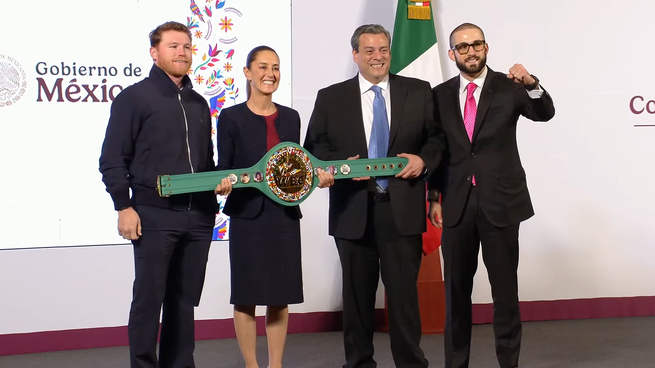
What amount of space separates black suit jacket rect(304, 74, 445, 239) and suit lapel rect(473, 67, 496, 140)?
0.55 ft

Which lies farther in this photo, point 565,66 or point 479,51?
point 565,66

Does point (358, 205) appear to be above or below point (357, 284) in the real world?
above

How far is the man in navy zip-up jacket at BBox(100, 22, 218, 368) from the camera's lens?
2.74 meters

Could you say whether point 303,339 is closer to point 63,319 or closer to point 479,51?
point 63,319

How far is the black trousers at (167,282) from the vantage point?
2766mm

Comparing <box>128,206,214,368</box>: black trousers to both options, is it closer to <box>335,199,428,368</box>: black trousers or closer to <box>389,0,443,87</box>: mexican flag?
<box>335,199,428,368</box>: black trousers

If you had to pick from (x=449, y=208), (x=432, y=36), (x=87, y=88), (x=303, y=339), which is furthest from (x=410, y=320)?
(x=87, y=88)

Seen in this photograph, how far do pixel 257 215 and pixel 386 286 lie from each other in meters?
0.63

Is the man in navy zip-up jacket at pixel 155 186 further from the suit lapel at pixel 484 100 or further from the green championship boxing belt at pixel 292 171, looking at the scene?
the suit lapel at pixel 484 100

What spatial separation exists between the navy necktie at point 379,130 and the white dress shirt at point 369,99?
2 cm

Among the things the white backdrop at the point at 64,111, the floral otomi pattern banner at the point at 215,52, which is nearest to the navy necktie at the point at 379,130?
the floral otomi pattern banner at the point at 215,52

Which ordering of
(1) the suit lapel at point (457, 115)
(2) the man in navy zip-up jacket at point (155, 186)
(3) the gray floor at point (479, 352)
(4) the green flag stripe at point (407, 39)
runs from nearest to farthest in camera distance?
(2) the man in navy zip-up jacket at point (155, 186) < (1) the suit lapel at point (457, 115) < (3) the gray floor at point (479, 352) < (4) the green flag stripe at point (407, 39)

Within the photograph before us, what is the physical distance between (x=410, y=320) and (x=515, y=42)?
256cm

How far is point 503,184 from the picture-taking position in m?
3.07
